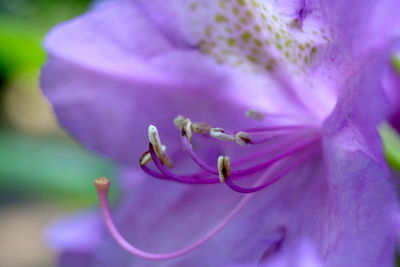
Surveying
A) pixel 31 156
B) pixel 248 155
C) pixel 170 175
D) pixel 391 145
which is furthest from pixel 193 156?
pixel 31 156

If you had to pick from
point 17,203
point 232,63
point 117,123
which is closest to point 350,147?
point 232,63

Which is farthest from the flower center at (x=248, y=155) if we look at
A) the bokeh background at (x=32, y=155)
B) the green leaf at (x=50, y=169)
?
the green leaf at (x=50, y=169)

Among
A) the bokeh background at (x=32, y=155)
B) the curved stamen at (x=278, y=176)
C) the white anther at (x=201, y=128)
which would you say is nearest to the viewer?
the curved stamen at (x=278, y=176)

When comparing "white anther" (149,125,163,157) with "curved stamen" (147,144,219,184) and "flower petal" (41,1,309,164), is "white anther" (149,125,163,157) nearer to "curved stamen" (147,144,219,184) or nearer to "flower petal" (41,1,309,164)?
"curved stamen" (147,144,219,184)

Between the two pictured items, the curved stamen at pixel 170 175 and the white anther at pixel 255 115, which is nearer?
the curved stamen at pixel 170 175

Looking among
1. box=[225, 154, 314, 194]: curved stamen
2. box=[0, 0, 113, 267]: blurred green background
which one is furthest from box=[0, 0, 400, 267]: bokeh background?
box=[225, 154, 314, 194]: curved stamen

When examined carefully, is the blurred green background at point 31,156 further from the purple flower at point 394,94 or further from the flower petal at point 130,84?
the purple flower at point 394,94
